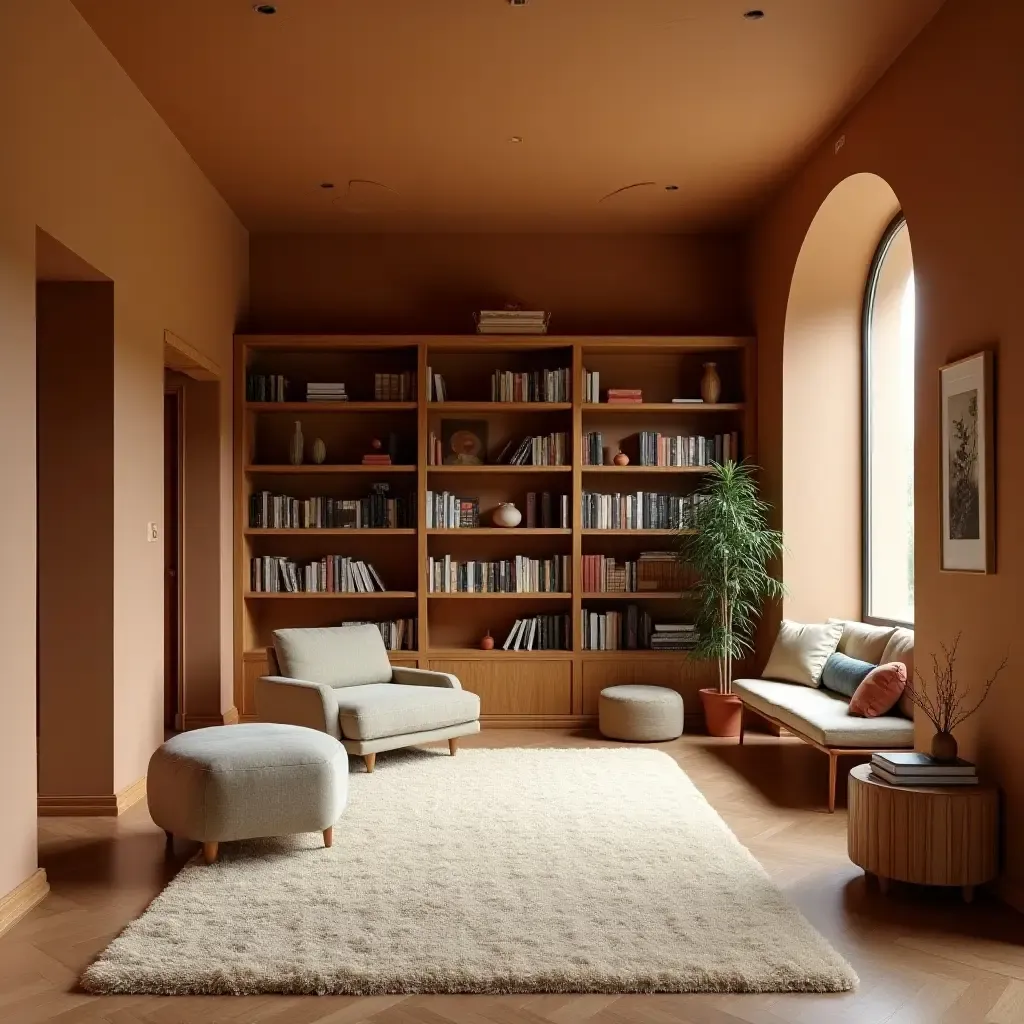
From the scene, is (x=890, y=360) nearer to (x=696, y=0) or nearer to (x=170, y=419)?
(x=696, y=0)

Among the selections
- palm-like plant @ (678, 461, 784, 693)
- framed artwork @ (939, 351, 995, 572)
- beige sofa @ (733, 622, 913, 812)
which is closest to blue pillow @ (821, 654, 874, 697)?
beige sofa @ (733, 622, 913, 812)

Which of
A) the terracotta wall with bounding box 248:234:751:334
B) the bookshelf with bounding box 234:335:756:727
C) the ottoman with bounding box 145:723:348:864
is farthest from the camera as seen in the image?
the terracotta wall with bounding box 248:234:751:334

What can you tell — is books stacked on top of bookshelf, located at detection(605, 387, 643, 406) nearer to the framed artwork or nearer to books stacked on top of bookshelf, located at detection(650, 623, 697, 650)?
books stacked on top of bookshelf, located at detection(650, 623, 697, 650)

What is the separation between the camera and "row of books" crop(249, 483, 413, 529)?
736 cm

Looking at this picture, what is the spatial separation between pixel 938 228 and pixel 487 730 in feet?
13.6

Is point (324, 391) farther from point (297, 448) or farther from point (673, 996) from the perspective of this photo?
point (673, 996)

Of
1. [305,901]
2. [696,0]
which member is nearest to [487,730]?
[305,901]

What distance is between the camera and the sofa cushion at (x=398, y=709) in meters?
5.55

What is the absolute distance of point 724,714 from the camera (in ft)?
22.4

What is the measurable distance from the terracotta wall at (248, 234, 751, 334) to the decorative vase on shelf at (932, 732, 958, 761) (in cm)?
438

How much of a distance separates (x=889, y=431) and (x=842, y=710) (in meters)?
1.98

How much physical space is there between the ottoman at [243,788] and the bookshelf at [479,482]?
3011 millimetres

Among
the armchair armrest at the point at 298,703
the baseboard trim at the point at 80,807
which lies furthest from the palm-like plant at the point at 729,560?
the baseboard trim at the point at 80,807

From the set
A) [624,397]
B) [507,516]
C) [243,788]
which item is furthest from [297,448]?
[243,788]
